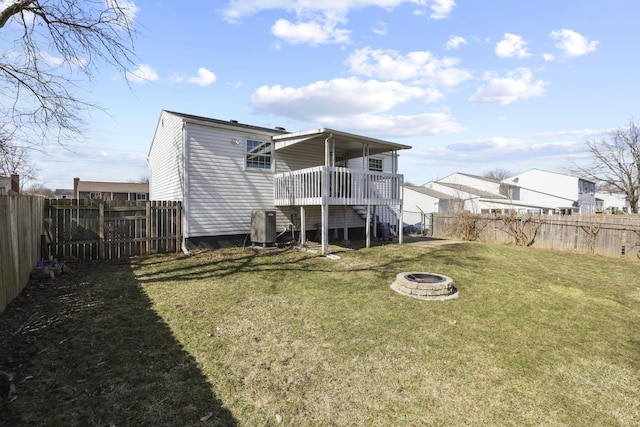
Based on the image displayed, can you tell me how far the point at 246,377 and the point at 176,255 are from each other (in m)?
7.50

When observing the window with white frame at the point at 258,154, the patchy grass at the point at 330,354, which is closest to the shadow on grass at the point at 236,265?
the patchy grass at the point at 330,354

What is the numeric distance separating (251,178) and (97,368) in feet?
28.8

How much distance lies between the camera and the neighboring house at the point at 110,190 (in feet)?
135

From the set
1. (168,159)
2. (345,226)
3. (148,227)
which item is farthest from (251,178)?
(345,226)

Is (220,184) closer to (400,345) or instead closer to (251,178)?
(251,178)

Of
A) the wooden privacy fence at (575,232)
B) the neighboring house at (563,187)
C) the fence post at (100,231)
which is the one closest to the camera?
the fence post at (100,231)

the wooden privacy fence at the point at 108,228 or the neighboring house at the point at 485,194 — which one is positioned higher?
the neighboring house at the point at 485,194

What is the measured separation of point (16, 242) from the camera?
537 cm

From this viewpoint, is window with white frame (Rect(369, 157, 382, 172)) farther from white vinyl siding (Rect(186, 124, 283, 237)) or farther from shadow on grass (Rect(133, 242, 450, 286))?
shadow on grass (Rect(133, 242, 450, 286))

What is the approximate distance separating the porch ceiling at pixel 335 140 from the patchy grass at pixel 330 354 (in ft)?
16.7

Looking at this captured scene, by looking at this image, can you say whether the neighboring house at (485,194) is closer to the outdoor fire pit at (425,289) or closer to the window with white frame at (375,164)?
the window with white frame at (375,164)

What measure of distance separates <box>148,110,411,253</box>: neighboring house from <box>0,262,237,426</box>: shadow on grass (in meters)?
5.43

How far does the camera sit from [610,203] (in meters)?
55.4

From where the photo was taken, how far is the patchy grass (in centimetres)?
289
